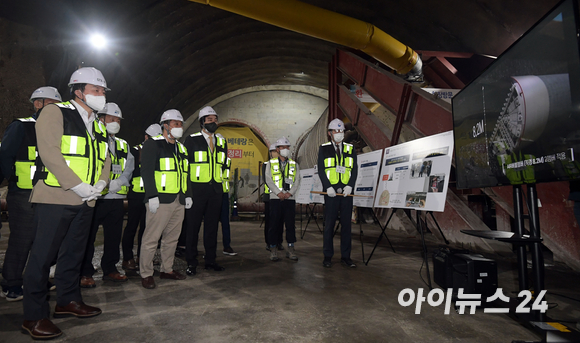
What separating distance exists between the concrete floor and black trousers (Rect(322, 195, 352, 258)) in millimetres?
286

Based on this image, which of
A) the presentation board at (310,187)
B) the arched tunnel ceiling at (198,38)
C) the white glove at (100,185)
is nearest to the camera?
the white glove at (100,185)

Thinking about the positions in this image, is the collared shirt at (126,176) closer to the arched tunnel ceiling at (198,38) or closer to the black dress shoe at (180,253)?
the black dress shoe at (180,253)

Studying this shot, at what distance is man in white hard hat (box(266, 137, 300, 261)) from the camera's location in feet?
15.5

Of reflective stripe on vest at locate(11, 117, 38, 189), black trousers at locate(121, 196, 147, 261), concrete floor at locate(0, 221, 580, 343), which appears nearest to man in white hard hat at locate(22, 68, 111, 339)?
concrete floor at locate(0, 221, 580, 343)

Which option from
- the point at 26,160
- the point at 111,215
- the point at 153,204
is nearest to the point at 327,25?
the point at 153,204

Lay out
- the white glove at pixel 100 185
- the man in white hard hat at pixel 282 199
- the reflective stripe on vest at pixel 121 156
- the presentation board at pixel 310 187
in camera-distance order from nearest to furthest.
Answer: the white glove at pixel 100 185
the reflective stripe on vest at pixel 121 156
the man in white hard hat at pixel 282 199
the presentation board at pixel 310 187

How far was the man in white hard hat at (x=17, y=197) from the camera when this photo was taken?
9.27 feet

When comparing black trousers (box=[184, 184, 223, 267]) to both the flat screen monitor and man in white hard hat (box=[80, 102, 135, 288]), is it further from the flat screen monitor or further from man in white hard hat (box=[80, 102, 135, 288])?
the flat screen monitor

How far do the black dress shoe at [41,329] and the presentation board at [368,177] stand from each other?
3.70 meters

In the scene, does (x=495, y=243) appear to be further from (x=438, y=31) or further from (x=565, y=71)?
(x=438, y=31)

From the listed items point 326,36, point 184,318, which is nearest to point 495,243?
point 184,318

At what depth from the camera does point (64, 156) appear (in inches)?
88.0

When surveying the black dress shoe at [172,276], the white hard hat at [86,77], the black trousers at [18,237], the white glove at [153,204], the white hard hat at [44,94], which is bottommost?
the black dress shoe at [172,276]

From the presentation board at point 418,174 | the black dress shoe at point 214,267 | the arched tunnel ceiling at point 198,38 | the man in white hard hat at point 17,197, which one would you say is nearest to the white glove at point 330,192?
the presentation board at point 418,174
